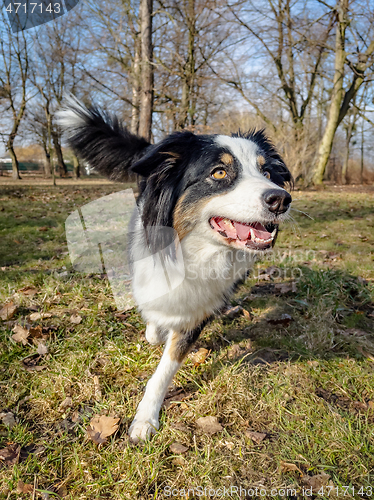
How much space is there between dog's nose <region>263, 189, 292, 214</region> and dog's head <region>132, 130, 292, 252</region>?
0.36ft

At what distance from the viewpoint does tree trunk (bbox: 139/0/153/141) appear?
5914mm

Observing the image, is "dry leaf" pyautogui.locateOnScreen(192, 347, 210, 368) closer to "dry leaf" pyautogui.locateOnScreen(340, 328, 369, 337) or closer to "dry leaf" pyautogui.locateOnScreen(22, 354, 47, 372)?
"dry leaf" pyautogui.locateOnScreen(22, 354, 47, 372)

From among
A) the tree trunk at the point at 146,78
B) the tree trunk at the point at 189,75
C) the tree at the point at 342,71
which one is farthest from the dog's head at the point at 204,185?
the tree at the point at 342,71

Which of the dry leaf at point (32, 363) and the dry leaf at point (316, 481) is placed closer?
the dry leaf at point (316, 481)

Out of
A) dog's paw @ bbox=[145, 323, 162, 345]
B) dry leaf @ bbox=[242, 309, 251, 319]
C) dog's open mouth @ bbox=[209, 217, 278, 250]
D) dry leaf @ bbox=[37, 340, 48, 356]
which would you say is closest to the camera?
dog's open mouth @ bbox=[209, 217, 278, 250]

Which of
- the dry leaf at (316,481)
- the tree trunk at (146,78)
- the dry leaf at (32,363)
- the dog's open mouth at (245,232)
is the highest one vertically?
the tree trunk at (146,78)

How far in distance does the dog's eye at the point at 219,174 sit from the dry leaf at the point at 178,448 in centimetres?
151

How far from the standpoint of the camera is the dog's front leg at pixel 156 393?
1758 mm

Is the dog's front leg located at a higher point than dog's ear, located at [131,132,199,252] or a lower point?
lower

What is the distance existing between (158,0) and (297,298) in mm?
9125

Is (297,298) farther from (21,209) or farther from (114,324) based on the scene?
(21,209)

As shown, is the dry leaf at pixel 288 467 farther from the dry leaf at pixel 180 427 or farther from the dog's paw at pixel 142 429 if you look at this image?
the dog's paw at pixel 142 429

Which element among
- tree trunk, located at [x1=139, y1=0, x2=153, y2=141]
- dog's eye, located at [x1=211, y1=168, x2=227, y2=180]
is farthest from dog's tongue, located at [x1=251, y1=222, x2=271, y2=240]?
tree trunk, located at [x1=139, y1=0, x2=153, y2=141]

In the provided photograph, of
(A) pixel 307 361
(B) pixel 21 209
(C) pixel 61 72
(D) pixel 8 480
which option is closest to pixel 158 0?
(C) pixel 61 72
